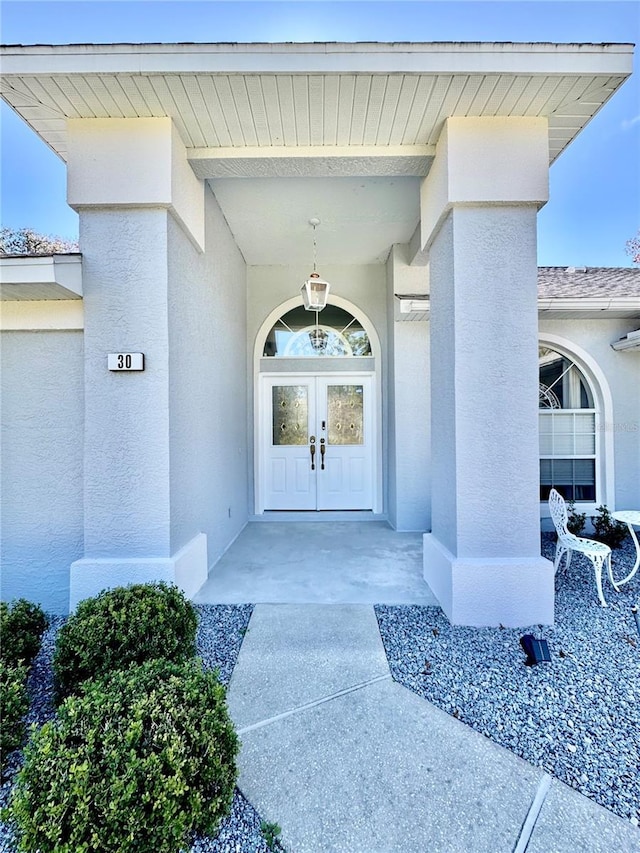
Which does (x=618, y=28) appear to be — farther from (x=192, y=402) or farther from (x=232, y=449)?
(x=232, y=449)

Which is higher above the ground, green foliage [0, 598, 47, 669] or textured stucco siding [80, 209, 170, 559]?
textured stucco siding [80, 209, 170, 559]

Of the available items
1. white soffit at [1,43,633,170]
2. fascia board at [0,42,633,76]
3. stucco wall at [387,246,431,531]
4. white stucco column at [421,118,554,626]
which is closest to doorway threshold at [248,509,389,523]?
stucco wall at [387,246,431,531]

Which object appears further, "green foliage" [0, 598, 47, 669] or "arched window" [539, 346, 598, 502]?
"arched window" [539, 346, 598, 502]

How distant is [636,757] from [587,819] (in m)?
0.57

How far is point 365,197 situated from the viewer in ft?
16.1

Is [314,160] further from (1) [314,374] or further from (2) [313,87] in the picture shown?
(1) [314,374]

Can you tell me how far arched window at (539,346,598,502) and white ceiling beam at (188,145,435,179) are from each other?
4083 mm

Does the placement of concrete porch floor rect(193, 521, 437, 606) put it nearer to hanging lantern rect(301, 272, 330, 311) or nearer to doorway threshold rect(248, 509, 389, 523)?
doorway threshold rect(248, 509, 389, 523)

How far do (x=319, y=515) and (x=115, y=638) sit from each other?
483 centimetres

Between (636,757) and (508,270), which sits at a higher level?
(508,270)

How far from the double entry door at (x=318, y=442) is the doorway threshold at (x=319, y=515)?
0.09 meters

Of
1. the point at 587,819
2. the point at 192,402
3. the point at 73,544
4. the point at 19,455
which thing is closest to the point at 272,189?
the point at 192,402

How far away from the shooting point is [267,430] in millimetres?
7176

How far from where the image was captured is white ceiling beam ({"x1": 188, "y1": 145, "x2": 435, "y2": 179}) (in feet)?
12.3
